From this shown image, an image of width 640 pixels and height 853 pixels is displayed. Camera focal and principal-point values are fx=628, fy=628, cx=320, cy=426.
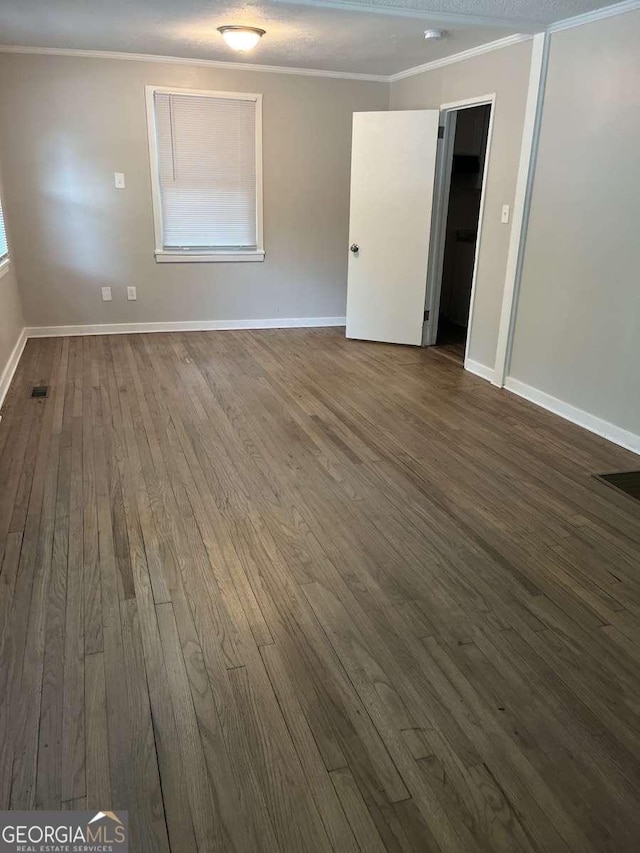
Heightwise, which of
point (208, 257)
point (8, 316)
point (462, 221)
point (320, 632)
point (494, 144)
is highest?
point (494, 144)

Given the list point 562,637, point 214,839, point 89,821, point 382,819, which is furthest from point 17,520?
point 562,637

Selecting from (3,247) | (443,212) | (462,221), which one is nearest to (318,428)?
(443,212)

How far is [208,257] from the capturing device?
600cm

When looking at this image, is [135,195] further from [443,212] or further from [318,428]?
[318,428]

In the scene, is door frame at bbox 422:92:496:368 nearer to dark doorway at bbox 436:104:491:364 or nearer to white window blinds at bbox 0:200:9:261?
dark doorway at bbox 436:104:491:364

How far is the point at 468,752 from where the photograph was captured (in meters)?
1.63

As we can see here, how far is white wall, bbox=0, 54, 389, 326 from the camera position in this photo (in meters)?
5.25

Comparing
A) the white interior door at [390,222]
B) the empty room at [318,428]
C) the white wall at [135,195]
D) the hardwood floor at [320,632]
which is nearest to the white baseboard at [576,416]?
the empty room at [318,428]

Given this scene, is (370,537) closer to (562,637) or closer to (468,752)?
(562,637)

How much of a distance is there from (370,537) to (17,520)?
4.96ft

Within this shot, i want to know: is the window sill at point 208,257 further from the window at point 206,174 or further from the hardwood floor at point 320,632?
the hardwood floor at point 320,632

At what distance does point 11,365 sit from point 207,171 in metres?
2.51

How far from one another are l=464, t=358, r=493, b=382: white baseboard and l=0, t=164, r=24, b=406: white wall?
348cm

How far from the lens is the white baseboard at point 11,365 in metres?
4.21
